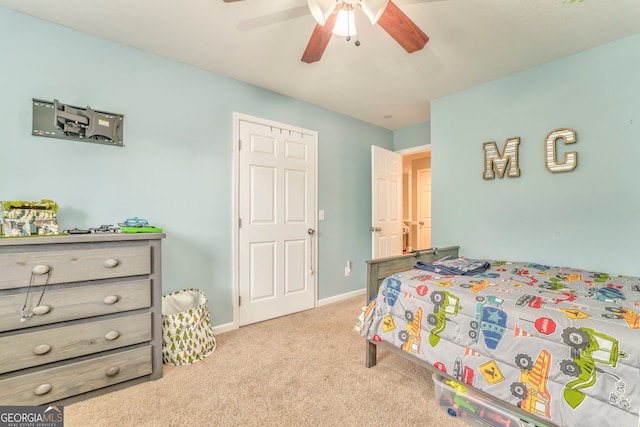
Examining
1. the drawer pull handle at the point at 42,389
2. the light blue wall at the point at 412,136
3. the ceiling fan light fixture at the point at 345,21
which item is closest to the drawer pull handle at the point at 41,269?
the drawer pull handle at the point at 42,389

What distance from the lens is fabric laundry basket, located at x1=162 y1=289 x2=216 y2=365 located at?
201cm

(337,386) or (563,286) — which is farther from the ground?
(563,286)

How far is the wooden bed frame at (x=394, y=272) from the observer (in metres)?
1.30

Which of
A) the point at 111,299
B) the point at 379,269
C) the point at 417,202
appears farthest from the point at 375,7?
the point at 417,202

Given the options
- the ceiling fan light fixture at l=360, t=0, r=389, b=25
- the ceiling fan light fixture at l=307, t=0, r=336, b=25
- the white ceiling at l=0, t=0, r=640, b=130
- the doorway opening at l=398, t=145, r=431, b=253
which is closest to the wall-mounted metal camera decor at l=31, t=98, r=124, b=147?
the white ceiling at l=0, t=0, r=640, b=130

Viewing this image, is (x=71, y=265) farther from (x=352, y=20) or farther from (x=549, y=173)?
(x=549, y=173)

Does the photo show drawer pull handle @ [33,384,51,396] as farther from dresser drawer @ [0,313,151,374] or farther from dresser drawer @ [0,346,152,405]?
dresser drawer @ [0,313,151,374]

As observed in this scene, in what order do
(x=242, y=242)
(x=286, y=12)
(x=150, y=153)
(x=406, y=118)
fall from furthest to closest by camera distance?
(x=406, y=118), (x=242, y=242), (x=150, y=153), (x=286, y=12)

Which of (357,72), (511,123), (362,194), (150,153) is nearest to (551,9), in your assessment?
(511,123)

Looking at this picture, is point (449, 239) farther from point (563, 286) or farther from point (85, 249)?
point (85, 249)

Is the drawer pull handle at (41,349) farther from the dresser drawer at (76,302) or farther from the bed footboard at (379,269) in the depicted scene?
the bed footboard at (379,269)

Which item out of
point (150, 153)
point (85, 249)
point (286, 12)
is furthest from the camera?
point (150, 153)

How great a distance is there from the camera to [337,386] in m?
1.76

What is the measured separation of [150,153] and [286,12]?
1.49 m
